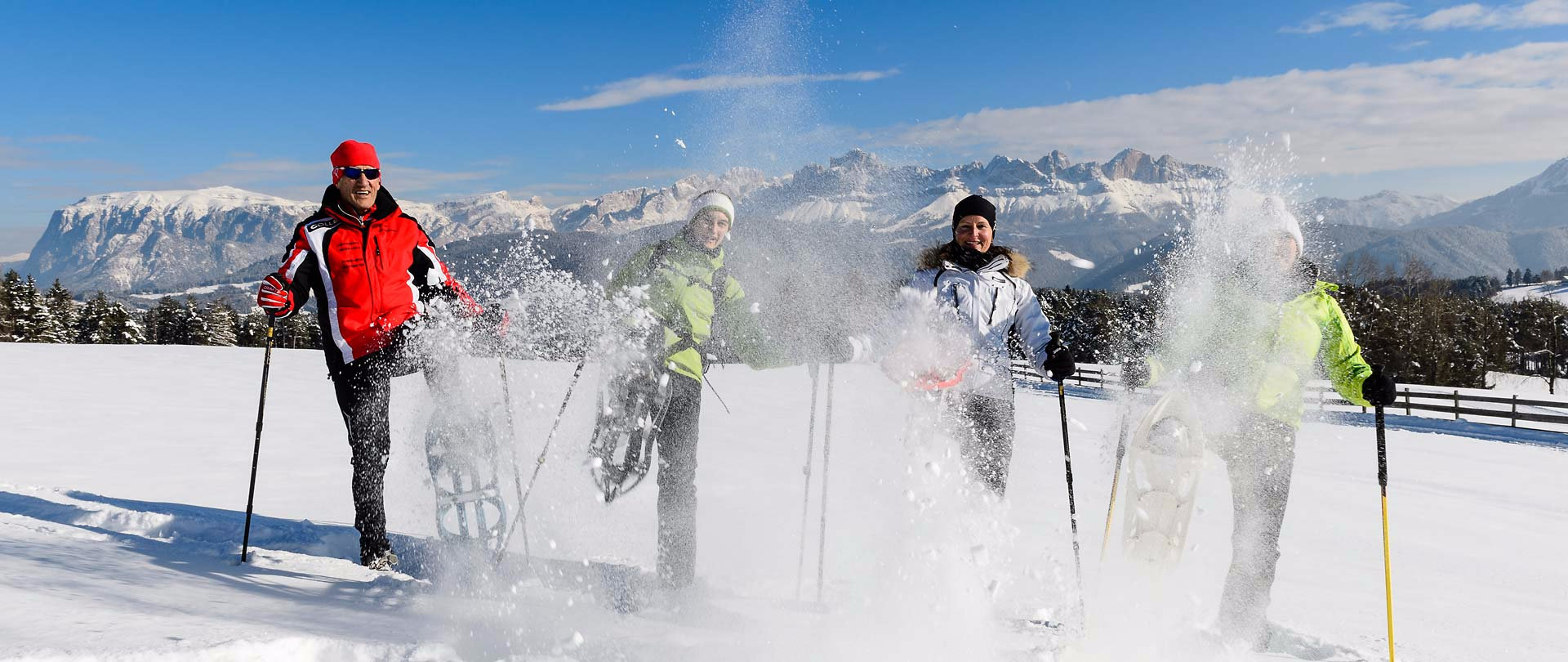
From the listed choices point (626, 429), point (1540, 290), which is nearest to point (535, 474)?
point (626, 429)

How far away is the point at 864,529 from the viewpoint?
468cm

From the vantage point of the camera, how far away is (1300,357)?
3.39 metres

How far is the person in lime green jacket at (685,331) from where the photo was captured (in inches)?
140

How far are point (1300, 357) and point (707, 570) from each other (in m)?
2.81

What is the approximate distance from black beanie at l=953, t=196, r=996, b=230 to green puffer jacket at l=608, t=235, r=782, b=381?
3.51 feet

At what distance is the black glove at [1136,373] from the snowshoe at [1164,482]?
0.32m

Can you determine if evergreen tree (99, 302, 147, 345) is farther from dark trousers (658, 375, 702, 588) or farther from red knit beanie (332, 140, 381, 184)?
dark trousers (658, 375, 702, 588)

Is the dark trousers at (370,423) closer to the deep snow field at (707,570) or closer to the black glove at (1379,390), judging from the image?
→ the deep snow field at (707,570)

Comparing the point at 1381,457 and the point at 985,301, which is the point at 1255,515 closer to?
the point at 1381,457

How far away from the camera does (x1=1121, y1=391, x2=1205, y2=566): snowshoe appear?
3.81 m

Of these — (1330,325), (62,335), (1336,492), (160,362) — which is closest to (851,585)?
(1330,325)

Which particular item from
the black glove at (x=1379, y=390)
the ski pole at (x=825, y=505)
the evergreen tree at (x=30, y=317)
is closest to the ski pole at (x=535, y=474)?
the ski pole at (x=825, y=505)

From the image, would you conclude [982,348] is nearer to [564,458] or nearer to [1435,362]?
[564,458]

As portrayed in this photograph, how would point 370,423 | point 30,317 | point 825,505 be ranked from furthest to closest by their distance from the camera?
point 30,317
point 825,505
point 370,423
